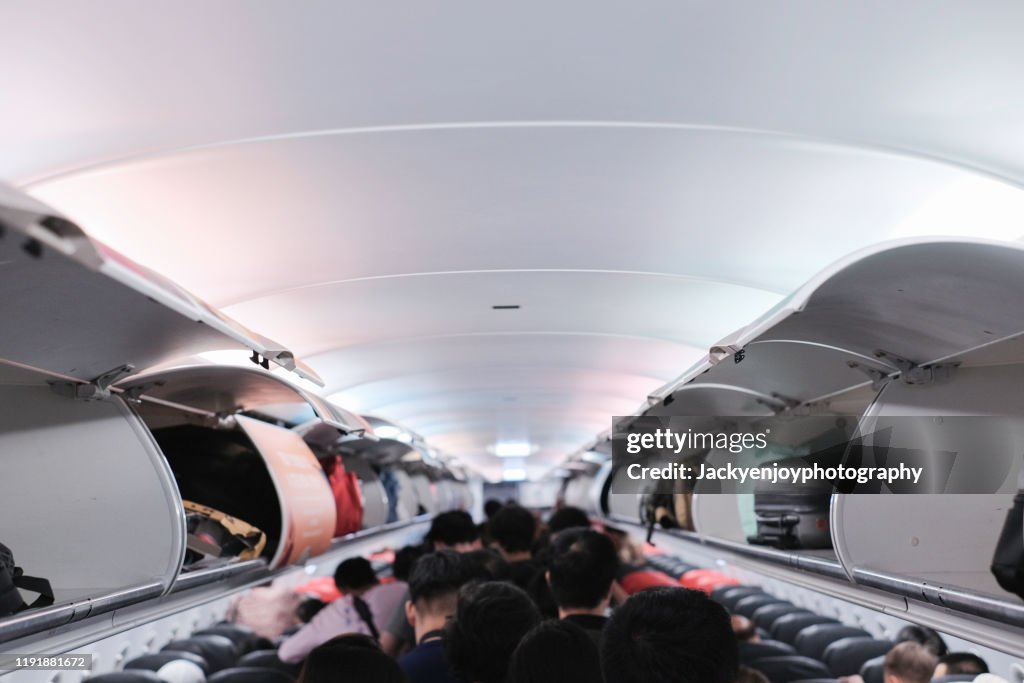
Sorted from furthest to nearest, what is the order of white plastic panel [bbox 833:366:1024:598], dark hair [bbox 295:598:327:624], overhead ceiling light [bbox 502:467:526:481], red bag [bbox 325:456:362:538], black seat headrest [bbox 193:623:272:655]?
overhead ceiling light [bbox 502:467:526:481] < red bag [bbox 325:456:362:538] < dark hair [bbox 295:598:327:624] < black seat headrest [bbox 193:623:272:655] < white plastic panel [bbox 833:366:1024:598]

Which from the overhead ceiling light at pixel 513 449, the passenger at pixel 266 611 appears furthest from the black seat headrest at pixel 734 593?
the overhead ceiling light at pixel 513 449

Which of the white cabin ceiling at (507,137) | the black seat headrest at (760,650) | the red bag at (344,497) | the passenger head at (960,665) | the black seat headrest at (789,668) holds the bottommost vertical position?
the black seat headrest at (789,668)

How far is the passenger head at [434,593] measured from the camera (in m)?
4.75

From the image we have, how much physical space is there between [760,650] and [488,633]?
2.51 metres

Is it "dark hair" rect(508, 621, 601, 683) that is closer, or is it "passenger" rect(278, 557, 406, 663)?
"dark hair" rect(508, 621, 601, 683)

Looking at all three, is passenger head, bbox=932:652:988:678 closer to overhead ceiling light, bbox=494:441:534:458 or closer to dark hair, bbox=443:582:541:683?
dark hair, bbox=443:582:541:683

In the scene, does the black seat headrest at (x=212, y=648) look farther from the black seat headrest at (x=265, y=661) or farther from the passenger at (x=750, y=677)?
→ the passenger at (x=750, y=677)

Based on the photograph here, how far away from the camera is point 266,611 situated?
789 centimetres

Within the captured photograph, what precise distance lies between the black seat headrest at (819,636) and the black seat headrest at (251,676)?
341 cm

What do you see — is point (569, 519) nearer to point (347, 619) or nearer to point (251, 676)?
point (347, 619)

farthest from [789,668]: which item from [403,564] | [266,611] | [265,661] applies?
[266,611]

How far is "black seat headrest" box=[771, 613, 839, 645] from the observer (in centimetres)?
672

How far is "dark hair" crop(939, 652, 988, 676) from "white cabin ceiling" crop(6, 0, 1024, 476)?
2499 mm

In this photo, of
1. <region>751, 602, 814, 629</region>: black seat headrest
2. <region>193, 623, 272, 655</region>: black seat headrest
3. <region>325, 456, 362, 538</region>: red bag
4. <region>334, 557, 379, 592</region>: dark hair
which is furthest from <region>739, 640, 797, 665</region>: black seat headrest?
<region>325, 456, 362, 538</region>: red bag
